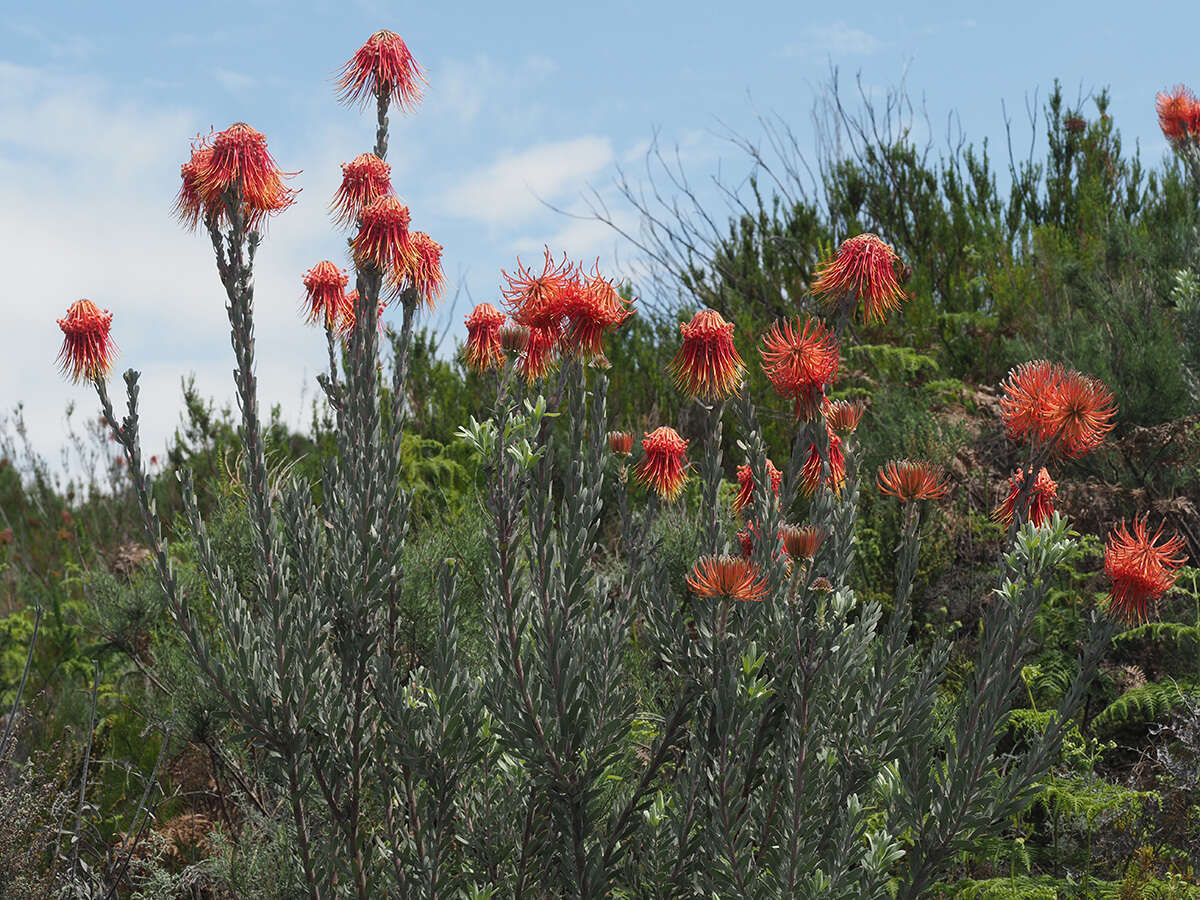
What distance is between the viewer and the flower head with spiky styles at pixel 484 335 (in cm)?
279

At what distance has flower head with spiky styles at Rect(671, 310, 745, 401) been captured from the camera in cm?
216

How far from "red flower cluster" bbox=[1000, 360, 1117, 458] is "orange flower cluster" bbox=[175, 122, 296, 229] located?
5.31ft

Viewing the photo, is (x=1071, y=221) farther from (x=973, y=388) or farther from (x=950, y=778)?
(x=950, y=778)

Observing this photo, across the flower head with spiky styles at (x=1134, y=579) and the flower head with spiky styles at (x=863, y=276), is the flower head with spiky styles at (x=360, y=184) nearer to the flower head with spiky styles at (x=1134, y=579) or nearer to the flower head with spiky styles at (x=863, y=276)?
the flower head with spiky styles at (x=863, y=276)

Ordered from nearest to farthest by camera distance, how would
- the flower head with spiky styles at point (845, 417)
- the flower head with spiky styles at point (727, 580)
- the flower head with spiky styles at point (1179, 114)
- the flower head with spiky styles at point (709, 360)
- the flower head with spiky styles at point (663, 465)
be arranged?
the flower head with spiky styles at point (727, 580)
the flower head with spiky styles at point (709, 360)
the flower head with spiky styles at point (845, 417)
the flower head with spiky styles at point (663, 465)
the flower head with spiky styles at point (1179, 114)

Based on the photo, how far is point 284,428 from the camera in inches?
398

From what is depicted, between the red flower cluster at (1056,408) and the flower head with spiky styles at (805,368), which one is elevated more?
the flower head with spiky styles at (805,368)

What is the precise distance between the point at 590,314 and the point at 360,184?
0.73 meters

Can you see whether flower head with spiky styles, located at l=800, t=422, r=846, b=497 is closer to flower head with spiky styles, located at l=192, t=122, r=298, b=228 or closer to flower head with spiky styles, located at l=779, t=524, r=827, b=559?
flower head with spiky styles, located at l=779, t=524, r=827, b=559

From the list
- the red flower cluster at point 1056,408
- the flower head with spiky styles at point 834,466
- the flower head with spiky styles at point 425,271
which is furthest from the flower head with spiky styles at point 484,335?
the red flower cluster at point 1056,408

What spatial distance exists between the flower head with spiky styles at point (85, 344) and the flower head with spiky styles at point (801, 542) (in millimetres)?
1660

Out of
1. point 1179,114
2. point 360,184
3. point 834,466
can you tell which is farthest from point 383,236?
point 1179,114

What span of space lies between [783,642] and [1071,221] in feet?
30.1

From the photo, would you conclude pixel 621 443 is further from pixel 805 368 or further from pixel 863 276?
pixel 863 276
